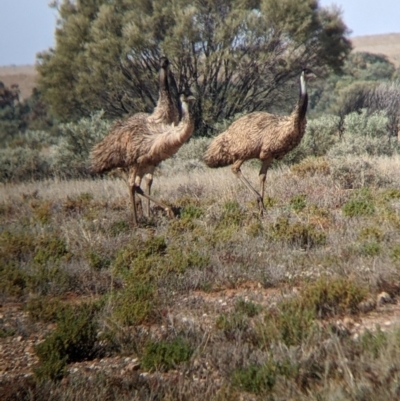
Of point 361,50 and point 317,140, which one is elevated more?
point 361,50

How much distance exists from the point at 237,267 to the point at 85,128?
1253cm

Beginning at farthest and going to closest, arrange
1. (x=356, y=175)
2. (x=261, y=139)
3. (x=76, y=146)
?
(x=76, y=146) → (x=356, y=175) → (x=261, y=139)

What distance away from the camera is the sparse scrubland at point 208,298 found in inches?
162

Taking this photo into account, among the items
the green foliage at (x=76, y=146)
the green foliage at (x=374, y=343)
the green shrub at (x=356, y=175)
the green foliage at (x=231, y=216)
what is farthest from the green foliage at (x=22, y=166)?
the green foliage at (x=374, y=343)

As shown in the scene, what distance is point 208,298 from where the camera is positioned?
245 inches

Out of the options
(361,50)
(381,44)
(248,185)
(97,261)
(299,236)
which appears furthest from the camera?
(381,44)

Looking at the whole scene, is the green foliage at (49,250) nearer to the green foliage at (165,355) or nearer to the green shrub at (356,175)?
the green foliage at (165,355)

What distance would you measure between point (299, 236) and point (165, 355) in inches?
141

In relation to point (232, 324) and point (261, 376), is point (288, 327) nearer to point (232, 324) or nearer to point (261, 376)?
point (232, 324)

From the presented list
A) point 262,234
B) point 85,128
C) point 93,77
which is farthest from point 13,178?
point 262,234

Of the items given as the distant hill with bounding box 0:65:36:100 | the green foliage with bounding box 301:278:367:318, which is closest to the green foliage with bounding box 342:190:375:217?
the green foliage with bounding box 301:278:367:318

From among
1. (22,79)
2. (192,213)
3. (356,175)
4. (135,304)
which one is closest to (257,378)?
(135,304)

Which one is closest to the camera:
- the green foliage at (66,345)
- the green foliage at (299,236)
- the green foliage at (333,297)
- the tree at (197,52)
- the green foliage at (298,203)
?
the green foliage at (66,345)

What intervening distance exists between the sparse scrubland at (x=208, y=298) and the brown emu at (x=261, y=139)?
688 millimetres
